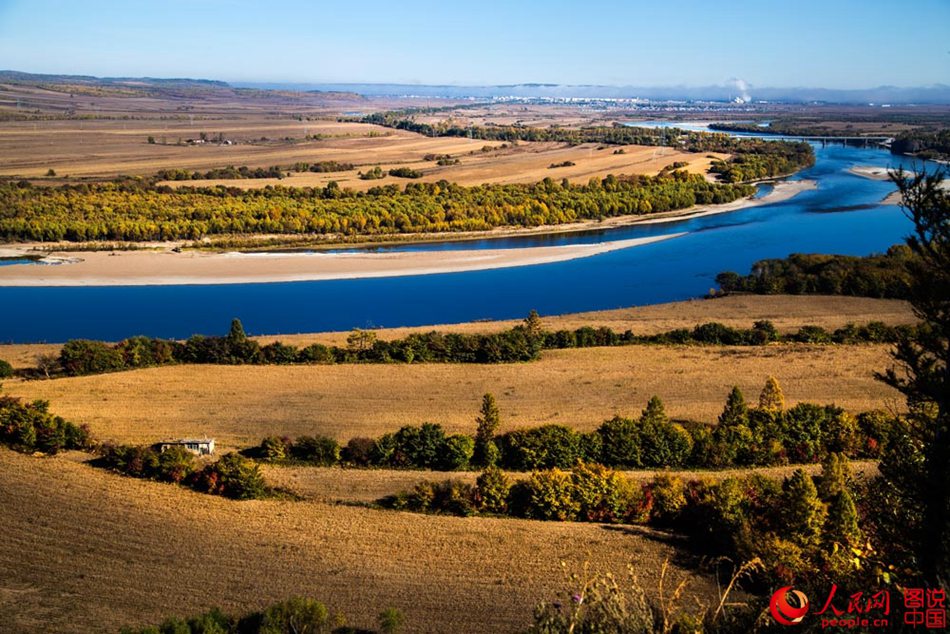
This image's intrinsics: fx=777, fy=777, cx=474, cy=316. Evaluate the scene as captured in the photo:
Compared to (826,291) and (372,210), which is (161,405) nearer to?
(826,291)

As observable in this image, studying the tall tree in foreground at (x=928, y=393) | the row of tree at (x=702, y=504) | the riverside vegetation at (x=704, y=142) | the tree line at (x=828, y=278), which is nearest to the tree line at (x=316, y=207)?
the riverside vegetation at (x=704, y=142)

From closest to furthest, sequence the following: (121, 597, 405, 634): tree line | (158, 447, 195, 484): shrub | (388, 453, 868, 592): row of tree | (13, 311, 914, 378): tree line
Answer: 1. (121, 597, 405, 634): tree line
2. (388, 453, 868, 592): row of tree
3. (158, 447, 195, 484): shrub
4. (13, 311, 914, 378): tree line

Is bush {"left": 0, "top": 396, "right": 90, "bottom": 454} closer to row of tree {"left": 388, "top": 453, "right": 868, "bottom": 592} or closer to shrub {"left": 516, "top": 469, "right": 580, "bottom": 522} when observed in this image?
A: row of tree {"left": 388, "top": 453, "right": 868, "bottom": 592}

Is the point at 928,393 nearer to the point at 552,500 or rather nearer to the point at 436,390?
the point at 552,500

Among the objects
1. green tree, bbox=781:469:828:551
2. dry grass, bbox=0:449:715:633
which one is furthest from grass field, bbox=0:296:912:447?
green tree, bbox=781:469:828:551

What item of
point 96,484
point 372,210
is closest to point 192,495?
point 96,484

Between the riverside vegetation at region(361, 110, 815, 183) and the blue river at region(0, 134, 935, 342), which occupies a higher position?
the riverside vegetation at region(361, 110, 815, 183)

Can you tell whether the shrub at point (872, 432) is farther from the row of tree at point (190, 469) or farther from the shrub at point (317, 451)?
the row of tree at point (190, 469)
